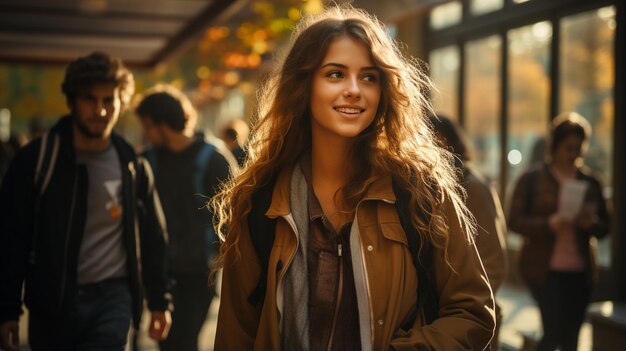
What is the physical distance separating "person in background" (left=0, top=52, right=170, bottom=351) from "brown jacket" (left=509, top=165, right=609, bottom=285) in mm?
3145

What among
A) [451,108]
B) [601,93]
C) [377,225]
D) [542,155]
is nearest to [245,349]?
[377,225]

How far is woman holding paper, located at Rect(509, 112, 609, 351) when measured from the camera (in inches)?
257

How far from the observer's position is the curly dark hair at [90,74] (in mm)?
4621

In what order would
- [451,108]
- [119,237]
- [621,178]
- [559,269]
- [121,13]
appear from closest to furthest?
[119,237] → [559,269] → [621,178] → [121,13] → [451,108]

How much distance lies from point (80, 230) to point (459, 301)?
94.5 inches

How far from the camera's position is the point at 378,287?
104 inches

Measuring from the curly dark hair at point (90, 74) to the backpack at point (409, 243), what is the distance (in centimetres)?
202

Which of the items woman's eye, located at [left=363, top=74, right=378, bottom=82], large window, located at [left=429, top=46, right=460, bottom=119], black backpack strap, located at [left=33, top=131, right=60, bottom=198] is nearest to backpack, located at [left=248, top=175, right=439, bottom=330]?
woman's eye, located at [left=363, top=74, right=378, bottom=82]

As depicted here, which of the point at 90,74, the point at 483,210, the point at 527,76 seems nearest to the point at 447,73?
the point at 527,76

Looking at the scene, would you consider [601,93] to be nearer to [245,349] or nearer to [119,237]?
[119,237]

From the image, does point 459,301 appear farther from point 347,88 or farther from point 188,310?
point 188,310

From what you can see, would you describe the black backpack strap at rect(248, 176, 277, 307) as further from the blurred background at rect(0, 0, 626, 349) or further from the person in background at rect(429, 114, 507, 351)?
the blurred background at rect(0, 0, 626, 349)

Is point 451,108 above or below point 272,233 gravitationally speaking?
above

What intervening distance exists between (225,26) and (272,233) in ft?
39.6
